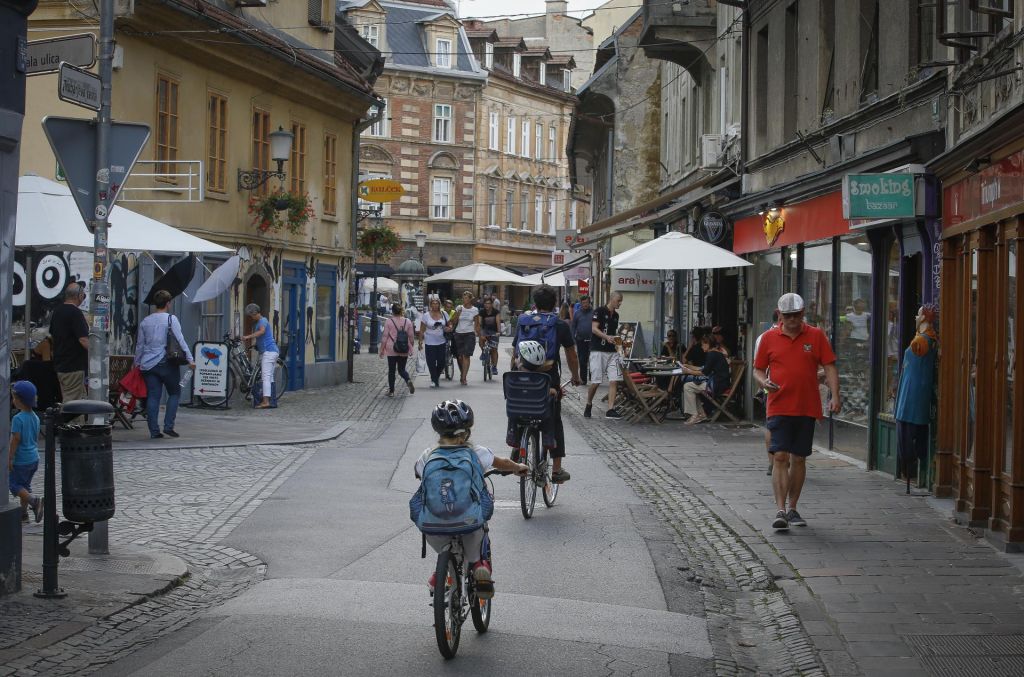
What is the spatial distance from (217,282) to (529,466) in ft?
39.8

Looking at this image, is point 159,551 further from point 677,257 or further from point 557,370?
point 677,257

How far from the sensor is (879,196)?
42.2 ft

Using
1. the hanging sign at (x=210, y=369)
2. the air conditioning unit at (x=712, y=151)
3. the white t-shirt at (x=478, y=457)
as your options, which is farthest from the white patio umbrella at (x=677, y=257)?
the white t-shirt at (x=478, y=457)

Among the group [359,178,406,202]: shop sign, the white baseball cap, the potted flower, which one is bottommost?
the white baseball cap

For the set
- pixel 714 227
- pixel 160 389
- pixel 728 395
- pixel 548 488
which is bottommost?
pixel 548 488

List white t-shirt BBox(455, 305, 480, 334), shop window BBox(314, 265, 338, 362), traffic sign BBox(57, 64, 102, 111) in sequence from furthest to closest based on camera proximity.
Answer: white t-shirt BBox(455, 305, 480, 334), shop window BBox(314, 265, 338, 362), traffic sign BBox(57, 64, 102, 111)

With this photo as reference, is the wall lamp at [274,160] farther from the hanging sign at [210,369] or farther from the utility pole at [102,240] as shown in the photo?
the utility pole at [102,240]

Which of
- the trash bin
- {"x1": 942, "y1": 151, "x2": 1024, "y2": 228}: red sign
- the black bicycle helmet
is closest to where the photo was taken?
the black bicycle helmet

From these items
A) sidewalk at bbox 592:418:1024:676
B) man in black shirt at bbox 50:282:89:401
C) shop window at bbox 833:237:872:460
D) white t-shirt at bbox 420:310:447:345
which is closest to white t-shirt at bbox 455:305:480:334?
white t-shirt at bbox 420:310:447:345

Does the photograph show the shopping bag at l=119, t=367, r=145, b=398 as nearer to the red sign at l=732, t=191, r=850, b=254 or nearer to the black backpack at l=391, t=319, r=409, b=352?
the red sign at l=732, t=191, r=850, b=254

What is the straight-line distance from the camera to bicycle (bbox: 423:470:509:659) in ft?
21.3

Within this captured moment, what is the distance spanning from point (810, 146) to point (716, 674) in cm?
1192

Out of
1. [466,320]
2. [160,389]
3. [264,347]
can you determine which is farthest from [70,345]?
[466,320]

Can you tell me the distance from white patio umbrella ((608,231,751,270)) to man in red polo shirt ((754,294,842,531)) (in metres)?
9.00
